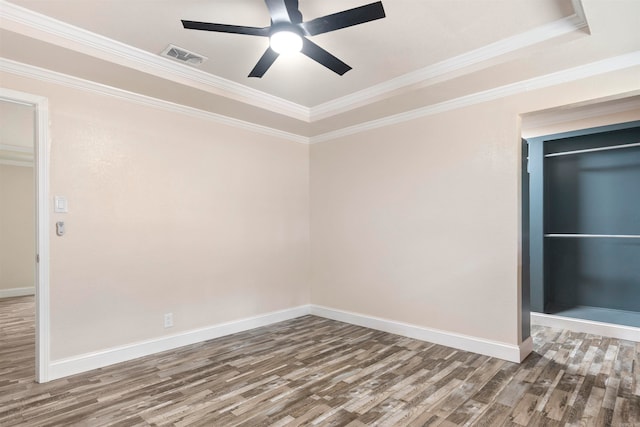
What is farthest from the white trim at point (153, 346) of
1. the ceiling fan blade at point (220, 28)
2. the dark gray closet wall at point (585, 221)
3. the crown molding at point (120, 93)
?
the dark gray closet wall at point (585, 221)

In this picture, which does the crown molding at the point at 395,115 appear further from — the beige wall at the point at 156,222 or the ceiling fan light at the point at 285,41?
the ceiling fan light at the point at 285,41

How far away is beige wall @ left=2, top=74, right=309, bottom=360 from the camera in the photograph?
9.62 feet

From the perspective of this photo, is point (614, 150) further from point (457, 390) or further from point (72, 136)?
point (72, 136)

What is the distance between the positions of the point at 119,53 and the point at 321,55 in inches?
63.1

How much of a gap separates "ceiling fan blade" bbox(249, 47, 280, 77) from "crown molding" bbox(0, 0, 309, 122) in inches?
32.1

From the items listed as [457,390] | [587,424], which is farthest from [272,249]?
[587,424]

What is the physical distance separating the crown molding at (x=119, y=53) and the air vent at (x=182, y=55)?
89 millimetres

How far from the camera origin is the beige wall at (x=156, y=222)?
9.62ft

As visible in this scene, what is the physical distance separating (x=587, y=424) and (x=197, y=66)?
12.7 feet

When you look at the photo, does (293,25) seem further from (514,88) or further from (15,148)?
(15,148)

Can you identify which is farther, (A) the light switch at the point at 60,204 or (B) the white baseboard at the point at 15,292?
(B) the white baseboard at the point at 15,292

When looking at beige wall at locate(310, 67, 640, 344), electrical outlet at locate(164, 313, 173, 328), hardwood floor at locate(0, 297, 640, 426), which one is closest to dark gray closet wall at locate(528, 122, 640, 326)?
hardwood floor at locate(0, 297, 640, 426)

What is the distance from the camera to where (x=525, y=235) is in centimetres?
333

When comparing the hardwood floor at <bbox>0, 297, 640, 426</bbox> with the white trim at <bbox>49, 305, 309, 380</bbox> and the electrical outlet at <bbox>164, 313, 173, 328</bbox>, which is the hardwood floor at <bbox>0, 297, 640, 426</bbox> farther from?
the electrical outlet at <bbox>164, 313, 173, 328</bbox>
